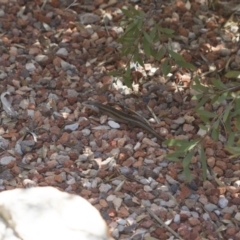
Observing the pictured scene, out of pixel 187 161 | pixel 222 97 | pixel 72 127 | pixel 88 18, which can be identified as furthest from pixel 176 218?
pixel 88 18

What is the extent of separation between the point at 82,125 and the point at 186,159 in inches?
23.5

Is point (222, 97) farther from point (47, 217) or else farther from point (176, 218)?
point (47, 217)

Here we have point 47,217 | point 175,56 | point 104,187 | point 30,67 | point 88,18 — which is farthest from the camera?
point 88,18

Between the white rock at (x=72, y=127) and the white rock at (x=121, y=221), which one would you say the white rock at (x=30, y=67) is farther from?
the white rock at (x=121, y=221)

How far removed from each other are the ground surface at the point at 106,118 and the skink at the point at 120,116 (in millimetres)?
27

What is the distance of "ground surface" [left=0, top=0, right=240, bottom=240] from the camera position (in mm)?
2666

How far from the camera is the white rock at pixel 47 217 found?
2279 millimetres

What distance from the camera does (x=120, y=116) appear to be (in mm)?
2977

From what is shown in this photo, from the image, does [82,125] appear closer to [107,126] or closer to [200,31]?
[107,126]

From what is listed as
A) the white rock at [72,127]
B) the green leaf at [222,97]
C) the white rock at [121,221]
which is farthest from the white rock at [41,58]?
the green leaf at [222,97]

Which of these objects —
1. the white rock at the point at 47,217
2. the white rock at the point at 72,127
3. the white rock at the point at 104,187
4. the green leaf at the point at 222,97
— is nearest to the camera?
the white rock at the point at 47,217

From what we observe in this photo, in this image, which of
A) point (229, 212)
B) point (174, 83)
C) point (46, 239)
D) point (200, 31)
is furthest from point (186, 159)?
point (200, 31)

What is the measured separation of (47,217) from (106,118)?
74cm

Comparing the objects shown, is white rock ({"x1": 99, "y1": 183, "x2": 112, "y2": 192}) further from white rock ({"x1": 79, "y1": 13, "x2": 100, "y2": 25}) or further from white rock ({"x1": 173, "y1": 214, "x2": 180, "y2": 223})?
white rock ({"x1": 79, "y1": 13, "x2": 100, "y2": 25})
